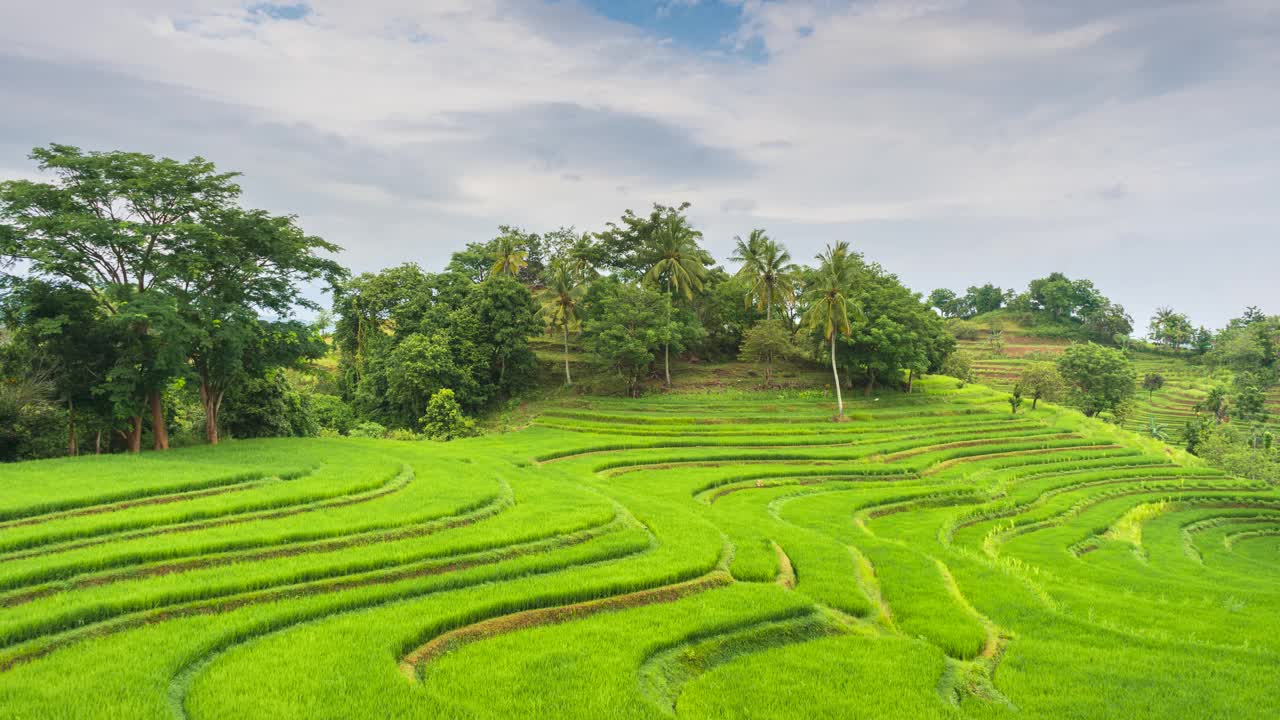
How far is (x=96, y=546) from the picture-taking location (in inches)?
477

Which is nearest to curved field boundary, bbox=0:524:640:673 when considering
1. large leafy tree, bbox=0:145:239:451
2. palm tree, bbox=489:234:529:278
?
large leafy tree, bbox=0:145:239:451

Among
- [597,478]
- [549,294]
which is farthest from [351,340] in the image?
[597,478]

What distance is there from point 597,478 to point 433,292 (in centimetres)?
3284

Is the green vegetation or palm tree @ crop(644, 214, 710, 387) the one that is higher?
palm tree @ crop(644, 214, 710, 387)

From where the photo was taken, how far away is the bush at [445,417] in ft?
135

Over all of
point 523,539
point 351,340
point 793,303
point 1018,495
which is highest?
point 793,303

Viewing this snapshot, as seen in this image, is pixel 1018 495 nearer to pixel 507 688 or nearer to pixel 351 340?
pixel 507 688

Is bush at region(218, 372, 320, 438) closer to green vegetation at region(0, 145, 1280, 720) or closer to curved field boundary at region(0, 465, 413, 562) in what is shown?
green vegetation at region(0, 145, 1280, 720)

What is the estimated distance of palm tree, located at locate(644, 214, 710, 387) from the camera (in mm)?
54500

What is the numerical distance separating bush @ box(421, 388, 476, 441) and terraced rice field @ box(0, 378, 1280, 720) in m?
16.9

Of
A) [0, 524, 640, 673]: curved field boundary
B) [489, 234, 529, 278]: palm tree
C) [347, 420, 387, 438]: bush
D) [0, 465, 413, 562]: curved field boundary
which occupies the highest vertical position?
[489, 234, 529, 278]: palm tree

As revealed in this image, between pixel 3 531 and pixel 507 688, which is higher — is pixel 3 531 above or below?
above

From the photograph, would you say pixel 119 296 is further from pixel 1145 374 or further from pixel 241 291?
pixel 1145 374

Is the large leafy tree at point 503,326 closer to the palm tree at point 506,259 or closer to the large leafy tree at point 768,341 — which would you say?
the palm tree at point 506,259
